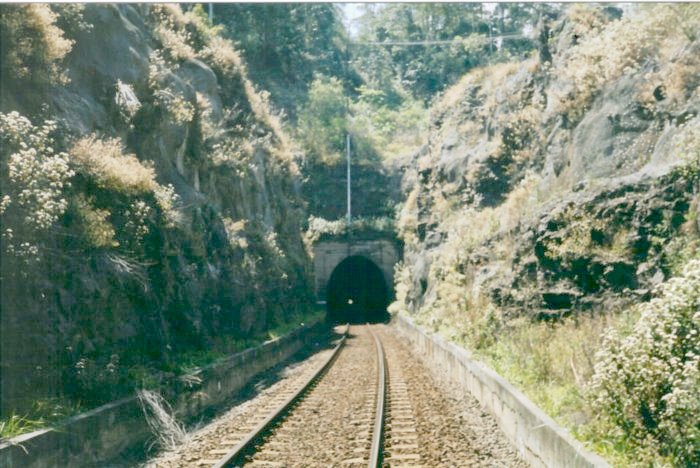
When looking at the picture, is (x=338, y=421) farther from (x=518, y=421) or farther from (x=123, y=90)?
(x=123, y=90)

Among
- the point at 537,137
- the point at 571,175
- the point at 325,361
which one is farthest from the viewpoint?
the point at 537,137

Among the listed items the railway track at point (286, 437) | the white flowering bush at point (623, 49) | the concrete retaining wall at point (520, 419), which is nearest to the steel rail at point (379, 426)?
the railway track at point (286, 437)

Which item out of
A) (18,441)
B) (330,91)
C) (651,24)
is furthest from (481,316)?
(330,91)

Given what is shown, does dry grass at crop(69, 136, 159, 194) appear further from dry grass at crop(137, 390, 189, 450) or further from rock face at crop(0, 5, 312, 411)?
dry grass at crop(137, 390, 189, 450)

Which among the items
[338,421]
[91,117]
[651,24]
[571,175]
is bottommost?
[338,421]

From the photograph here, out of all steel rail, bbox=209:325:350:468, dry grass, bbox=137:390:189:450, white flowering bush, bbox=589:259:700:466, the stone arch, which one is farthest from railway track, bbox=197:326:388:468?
the stone arch

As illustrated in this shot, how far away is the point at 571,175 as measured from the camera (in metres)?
14.9

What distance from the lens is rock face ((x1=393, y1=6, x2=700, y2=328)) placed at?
34.4 feet

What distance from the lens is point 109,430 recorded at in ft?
27.8

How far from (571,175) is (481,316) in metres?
3.78

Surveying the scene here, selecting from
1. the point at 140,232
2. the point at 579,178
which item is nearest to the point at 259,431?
the point at 140,232

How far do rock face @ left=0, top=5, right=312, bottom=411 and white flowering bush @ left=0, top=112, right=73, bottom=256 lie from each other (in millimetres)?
71

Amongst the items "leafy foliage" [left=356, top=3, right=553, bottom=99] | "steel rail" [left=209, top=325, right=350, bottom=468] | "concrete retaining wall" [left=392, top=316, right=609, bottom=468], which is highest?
"leafy foliage" [left=356, top=3, right=553, bottom=99]

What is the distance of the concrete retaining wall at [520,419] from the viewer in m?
6.47
